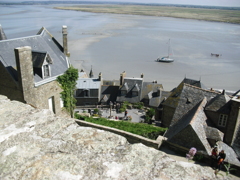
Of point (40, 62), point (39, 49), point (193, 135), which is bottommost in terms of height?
point (193, 135)

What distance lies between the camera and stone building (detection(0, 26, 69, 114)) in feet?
46.8

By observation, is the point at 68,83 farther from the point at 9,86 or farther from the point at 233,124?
the point at 233,124

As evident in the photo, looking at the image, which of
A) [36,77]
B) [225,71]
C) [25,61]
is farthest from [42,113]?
[225,71]

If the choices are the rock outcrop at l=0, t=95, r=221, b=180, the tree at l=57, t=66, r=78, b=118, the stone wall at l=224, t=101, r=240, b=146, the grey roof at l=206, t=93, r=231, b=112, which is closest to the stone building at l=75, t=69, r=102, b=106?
the tree at l=57, t=66, r=78, b=118

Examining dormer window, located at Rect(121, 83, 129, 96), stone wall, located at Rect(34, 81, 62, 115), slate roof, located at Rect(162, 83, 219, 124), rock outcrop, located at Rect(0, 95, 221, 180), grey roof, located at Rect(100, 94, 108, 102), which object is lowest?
grey roof, located at Rect(100, 94, 108, 102)

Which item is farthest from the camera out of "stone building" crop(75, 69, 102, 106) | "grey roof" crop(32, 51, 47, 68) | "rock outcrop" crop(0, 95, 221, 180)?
"stone building" crop(75, 69, 102, 106)

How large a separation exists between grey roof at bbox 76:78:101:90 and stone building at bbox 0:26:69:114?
67.6 ft

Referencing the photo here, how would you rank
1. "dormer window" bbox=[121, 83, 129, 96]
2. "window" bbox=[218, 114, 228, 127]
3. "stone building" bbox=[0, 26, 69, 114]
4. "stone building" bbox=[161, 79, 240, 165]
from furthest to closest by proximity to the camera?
"dormer window" bbox=[121, 83, 129, 96]
"window" bbox=[218, 114, 228, 127]
"stone building" bbox=[161, 79, 240, 165]
"stone building" bbox=[0, 26, 69, 114]

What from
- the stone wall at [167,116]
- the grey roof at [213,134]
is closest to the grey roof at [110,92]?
the stone wall at [167,116]

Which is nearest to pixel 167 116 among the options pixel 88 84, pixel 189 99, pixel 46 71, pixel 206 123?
pixel 189 99

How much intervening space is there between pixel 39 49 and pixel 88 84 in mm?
21695

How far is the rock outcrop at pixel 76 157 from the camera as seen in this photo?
8.92ft

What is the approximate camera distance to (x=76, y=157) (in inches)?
118

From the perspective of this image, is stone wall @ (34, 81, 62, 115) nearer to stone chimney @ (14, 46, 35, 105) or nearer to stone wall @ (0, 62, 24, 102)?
stone chimney @ (14, 46, 35, 105)
